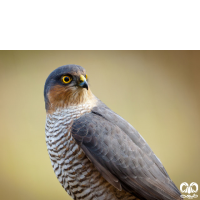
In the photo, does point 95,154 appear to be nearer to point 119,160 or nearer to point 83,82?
point 119,160

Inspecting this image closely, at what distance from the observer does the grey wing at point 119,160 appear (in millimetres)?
1515

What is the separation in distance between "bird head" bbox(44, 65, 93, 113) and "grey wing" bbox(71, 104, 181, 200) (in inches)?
7.6

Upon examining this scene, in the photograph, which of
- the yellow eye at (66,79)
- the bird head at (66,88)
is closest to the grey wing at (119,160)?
the bird head at (66,88)

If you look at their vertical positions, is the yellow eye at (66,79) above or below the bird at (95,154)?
above

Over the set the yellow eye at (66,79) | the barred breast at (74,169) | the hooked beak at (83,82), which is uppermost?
the yellow eye at (66,79)

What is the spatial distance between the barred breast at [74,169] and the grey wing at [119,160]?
0.06 metres

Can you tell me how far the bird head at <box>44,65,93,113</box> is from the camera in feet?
5.41

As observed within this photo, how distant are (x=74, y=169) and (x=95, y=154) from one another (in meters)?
0.19

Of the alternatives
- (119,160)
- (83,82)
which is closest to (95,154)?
(119,160)

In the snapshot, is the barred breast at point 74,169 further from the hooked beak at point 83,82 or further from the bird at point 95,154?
the hooked beak at point 83,82

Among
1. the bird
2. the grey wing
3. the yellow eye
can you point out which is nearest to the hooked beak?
the bird

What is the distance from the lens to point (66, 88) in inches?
66.8

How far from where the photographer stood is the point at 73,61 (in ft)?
9.55

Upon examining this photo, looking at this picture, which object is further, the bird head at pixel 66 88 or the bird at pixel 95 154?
the bird head at pixel 66 88
